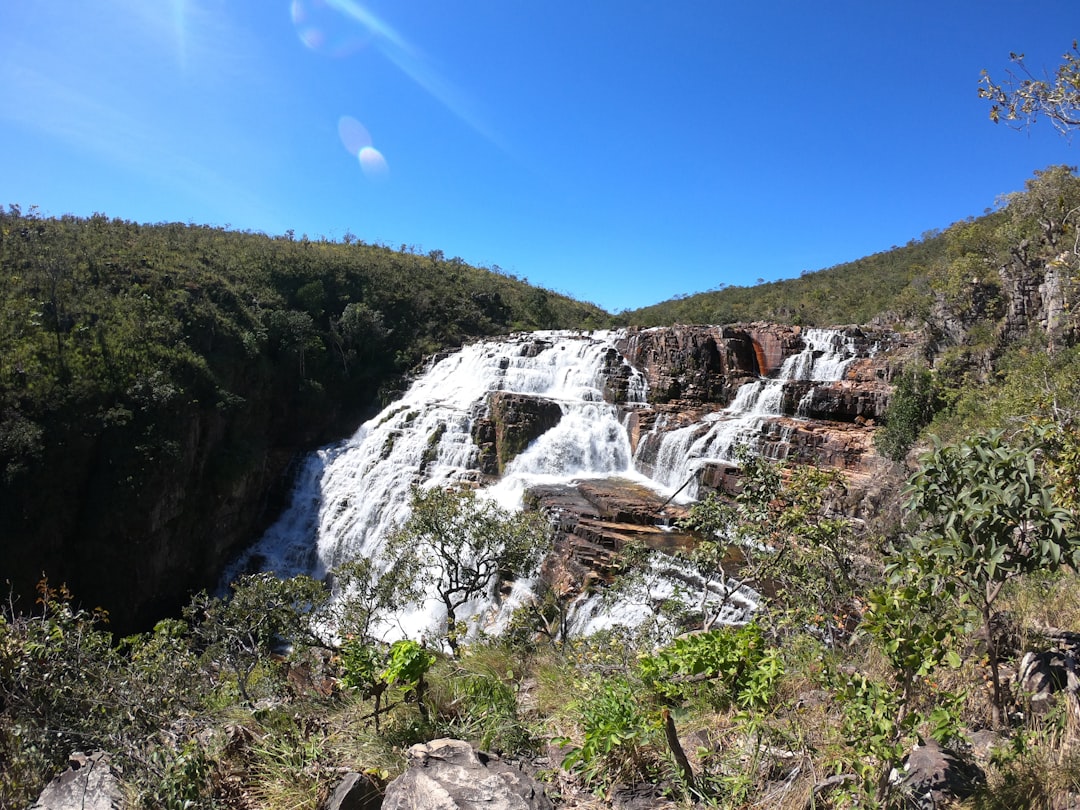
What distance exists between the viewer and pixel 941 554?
8.20 ft

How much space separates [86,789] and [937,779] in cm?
435

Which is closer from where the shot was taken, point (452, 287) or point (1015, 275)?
point (1015, 275)

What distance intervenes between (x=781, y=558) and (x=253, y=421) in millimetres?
23303

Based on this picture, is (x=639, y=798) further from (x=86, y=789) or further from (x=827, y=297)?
(x=827, y=297)

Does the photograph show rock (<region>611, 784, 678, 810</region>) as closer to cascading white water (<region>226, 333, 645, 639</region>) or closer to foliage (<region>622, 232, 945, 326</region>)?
cascading white water (<region>226, 333, 645, 639</region>)

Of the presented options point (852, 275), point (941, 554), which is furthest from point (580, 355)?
point (852, 275)

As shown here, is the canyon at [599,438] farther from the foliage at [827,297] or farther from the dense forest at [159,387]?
the foliage at [827,297]

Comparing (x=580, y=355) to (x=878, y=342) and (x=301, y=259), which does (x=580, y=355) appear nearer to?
(x=878, y=342)

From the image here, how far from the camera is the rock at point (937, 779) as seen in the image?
237 centimetres

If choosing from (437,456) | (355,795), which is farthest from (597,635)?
(437,456)

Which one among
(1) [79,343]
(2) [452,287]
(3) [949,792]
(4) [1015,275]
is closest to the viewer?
(3) [949,792]

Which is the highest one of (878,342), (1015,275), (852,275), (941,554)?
(852,275)

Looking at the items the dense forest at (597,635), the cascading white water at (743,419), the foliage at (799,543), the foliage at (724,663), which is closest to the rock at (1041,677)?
the dense forest at (597,635)

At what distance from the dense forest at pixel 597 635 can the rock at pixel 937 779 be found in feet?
0.06
